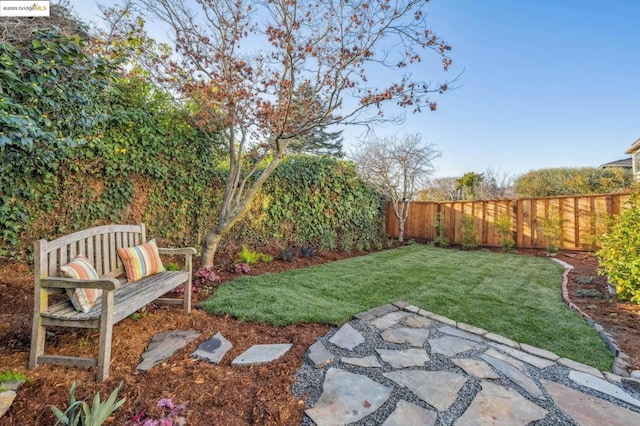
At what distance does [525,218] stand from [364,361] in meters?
7.54

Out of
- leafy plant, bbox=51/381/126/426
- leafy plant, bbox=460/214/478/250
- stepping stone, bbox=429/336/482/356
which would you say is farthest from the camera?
leafy plant, bbox=460/214/478/250

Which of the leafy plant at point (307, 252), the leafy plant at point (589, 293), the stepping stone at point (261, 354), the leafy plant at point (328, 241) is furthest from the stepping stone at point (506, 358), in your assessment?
the leafy plant at point (328, 241)

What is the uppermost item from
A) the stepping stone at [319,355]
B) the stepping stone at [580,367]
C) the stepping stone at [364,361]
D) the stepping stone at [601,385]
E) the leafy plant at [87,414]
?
the leafy plant at [87,414]

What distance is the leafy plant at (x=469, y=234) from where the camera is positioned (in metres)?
7.96

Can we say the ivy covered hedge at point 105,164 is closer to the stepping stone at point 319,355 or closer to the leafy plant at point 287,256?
the leafy plant at point 287,256

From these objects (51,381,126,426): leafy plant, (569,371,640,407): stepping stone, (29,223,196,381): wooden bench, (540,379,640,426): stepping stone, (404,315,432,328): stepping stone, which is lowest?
(569,371,640,407): stepping stone

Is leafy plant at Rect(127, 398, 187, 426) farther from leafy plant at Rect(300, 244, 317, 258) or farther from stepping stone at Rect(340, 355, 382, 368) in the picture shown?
leafy plant at Rect(300, 244, 317, 258)

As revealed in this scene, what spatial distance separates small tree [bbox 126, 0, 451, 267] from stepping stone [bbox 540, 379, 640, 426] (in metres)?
3.48

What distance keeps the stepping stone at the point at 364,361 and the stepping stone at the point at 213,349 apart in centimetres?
90

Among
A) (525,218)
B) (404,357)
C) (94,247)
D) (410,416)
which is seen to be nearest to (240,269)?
(94,247)

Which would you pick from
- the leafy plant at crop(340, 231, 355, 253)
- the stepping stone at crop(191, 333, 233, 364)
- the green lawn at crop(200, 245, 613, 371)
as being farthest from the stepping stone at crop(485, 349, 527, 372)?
the leafy plant at crop(340, 231, 355, 253)

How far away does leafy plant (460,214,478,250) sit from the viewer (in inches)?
313

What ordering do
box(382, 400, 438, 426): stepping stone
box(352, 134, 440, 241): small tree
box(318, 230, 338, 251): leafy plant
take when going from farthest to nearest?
box(352, 134, 440, 241): small tree, box(318, 230, 338, 251): leafy plant, box(382, 400, 438, 426): stepping stone

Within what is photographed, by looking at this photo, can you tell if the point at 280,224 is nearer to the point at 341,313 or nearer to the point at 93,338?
the point at 341,313
